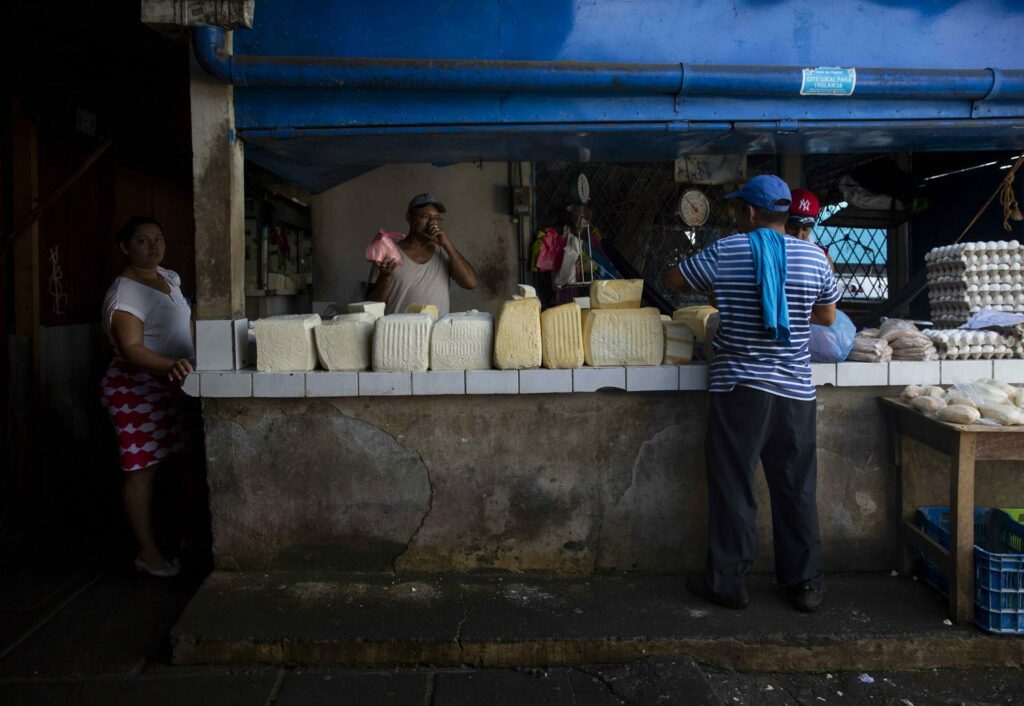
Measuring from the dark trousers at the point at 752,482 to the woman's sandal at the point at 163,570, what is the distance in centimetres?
285

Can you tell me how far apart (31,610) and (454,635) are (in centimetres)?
219

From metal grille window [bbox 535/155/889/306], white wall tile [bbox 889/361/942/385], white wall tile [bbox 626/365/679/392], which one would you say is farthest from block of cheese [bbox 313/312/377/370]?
metal grille window [bbox 535/155/889/306]

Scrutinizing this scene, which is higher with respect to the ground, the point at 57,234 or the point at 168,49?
the point at 168,49

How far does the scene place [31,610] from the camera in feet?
12.6

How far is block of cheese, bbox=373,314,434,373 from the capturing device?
12.5ft

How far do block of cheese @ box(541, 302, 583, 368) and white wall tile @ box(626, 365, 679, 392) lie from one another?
258 mm

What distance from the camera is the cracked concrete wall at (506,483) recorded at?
3.86m

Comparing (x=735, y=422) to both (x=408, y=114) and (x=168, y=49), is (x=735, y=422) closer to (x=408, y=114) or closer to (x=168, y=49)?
(x=408, y=114)

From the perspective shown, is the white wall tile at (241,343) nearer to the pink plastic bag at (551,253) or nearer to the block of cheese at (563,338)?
the block of cheese at (563,338)

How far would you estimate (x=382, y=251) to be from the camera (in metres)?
4.82

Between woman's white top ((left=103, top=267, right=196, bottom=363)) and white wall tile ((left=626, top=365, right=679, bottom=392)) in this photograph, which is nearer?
white wall tile ((left=626, top=365, right=679, bottom=392))

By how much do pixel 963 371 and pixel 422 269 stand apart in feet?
10.5

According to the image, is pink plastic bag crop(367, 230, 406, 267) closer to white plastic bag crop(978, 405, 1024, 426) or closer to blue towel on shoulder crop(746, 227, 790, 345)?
blue towel on shoulder crop(746, 227, 790, 345)

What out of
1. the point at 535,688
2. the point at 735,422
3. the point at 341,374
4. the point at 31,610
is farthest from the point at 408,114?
the point at 31,610
